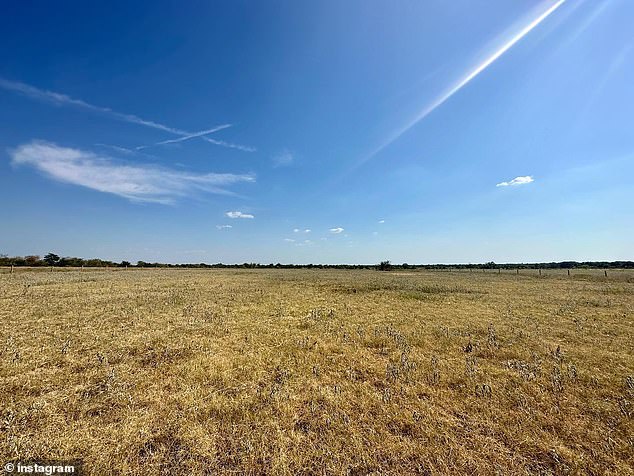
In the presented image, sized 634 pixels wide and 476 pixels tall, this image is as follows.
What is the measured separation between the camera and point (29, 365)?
8719 mm

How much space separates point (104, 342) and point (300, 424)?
928cm

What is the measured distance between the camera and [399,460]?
5070mm

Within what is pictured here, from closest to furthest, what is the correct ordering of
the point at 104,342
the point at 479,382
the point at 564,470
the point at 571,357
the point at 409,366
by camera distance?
1. the point at 564,470
2. the point at 479,382
3. the point at 409,366
4. the point at 571,357
5. the point at 104,342

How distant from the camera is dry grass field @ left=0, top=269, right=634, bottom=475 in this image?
5109mm

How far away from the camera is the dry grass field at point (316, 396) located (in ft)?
16.8

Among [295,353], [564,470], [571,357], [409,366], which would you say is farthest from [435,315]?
[564,470]

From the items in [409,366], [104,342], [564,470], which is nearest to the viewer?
[564,470]

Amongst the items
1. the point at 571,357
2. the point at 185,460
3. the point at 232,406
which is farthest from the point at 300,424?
the point at 571,357

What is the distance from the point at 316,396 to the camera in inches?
291

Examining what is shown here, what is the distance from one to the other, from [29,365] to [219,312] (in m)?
9.19

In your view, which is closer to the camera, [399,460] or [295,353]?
[399,460]

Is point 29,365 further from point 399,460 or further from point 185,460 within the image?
point 399,460

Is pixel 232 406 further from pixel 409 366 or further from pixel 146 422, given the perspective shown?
pixel 409 366

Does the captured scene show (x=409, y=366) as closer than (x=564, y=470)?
No
